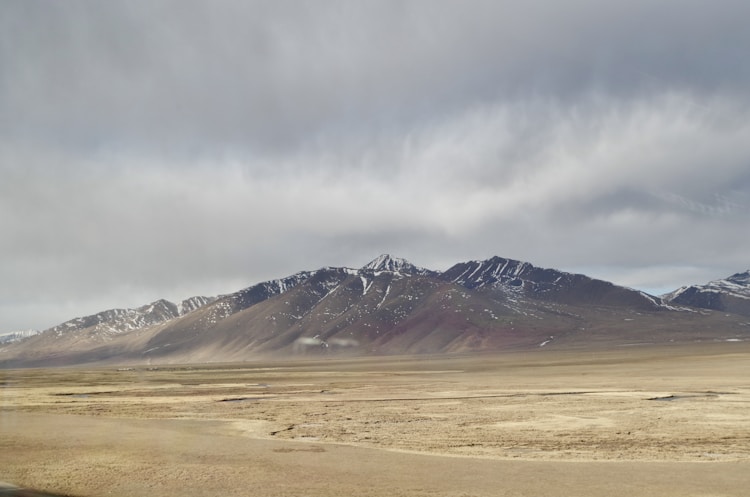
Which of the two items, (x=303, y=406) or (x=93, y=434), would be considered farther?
(x=303, y=406)

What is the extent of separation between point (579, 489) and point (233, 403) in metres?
38.0

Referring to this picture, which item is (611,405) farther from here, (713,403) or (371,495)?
(371,495)

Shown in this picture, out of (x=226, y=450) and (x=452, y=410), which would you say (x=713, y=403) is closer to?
(x=452, y=410)

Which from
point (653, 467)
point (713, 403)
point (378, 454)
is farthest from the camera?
point (713, 403)

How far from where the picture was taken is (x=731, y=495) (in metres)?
16.8

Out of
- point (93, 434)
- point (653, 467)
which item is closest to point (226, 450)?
point (93, 434)

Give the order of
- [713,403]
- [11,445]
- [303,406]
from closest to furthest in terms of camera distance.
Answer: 1. [11,445]
2. [713,403]
3. [303,406]

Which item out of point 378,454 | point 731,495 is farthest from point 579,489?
point 378,454

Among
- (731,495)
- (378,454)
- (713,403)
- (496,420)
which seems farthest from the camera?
(713,403)

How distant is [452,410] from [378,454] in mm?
17107

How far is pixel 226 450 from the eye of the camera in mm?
26109

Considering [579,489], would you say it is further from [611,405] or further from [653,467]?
[611,405]

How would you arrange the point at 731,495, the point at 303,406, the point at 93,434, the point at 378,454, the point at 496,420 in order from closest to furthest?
the point at 731,495 → the point at 378,454 → the point at 93,434 → the point at 496,420 → the point at 303,406

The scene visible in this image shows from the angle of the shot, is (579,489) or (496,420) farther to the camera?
(496,420)
